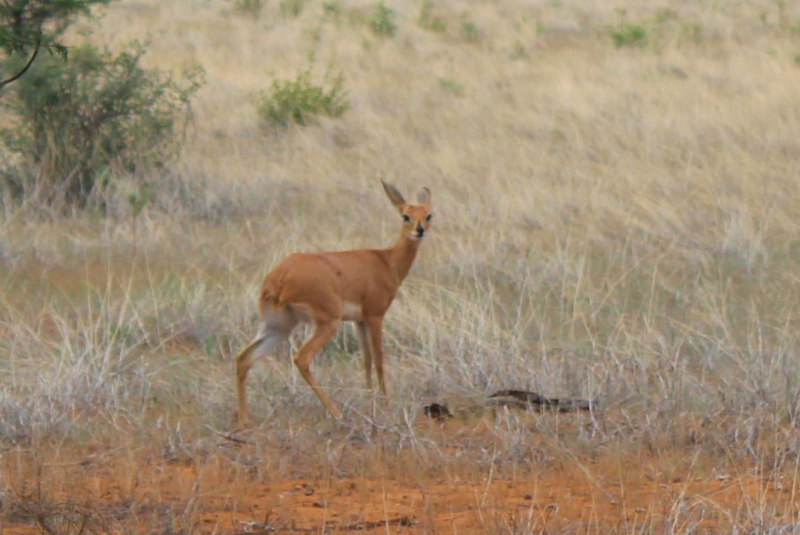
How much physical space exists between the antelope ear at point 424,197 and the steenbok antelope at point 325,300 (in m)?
0.29

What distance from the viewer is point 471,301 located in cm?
805

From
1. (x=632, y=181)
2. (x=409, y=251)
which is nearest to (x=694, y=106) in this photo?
(x=632, y=181)

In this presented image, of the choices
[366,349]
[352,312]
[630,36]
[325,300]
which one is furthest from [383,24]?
[325,300]

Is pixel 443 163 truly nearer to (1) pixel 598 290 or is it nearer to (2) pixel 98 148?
(2) pixel 98 148

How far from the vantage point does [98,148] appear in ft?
37.6

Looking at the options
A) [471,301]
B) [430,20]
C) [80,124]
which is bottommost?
[430,20]

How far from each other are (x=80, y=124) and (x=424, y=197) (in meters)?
5.37

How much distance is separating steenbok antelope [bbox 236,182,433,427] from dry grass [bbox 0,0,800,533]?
24cm

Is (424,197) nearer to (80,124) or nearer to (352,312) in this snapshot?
(352,312)

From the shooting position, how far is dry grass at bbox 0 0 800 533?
533 centimetres

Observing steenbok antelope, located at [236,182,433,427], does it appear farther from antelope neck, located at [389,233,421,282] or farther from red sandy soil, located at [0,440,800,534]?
red sandy soil, located at [0,440,800,534]

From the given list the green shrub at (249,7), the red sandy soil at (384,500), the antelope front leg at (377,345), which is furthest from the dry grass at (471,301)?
the green shrub at (249,7)

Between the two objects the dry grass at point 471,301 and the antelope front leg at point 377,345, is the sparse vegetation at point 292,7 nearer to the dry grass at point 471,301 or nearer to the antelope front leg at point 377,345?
the dry grass at point 471,301

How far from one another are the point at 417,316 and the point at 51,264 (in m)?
3.29
